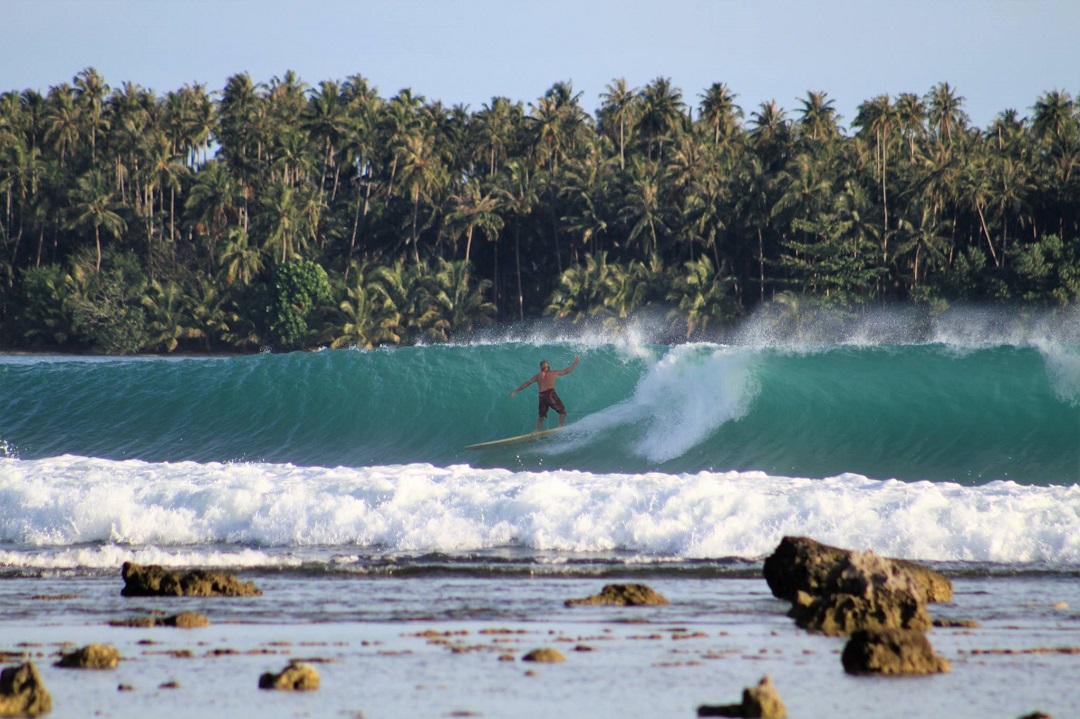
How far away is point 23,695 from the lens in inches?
218

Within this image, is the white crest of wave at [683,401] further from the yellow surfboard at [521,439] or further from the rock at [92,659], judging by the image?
the rock at [92,659]

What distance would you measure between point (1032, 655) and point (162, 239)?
251ft

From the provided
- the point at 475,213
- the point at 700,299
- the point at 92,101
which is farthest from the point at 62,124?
the point at 700,299

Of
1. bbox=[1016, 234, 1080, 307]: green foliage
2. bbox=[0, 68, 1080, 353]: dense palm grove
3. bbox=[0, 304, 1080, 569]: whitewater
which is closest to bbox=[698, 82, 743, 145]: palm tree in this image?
→ bbox=[0, 68, 1080, 353]: dense palm grove

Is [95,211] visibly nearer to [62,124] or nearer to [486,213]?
[62,124]

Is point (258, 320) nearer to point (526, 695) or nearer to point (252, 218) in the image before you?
point (252, 218)

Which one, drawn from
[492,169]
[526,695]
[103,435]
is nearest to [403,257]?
[492,169]

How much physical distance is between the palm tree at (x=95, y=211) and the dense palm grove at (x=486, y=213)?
0.56 ft

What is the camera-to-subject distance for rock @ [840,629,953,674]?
634 centimetres

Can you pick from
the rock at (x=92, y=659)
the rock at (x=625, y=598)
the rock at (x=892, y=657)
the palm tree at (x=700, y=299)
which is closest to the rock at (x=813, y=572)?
the rock at (x=625, y=598)

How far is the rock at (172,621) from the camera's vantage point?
7.73 meters

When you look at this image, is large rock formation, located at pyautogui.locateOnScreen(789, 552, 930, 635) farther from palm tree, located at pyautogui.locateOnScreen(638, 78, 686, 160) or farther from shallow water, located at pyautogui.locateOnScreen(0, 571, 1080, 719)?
palm tree, located at pyautogui.locateOnScreen(638, 78, 686, 160)

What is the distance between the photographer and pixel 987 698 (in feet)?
19.4

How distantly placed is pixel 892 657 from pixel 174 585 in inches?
201
